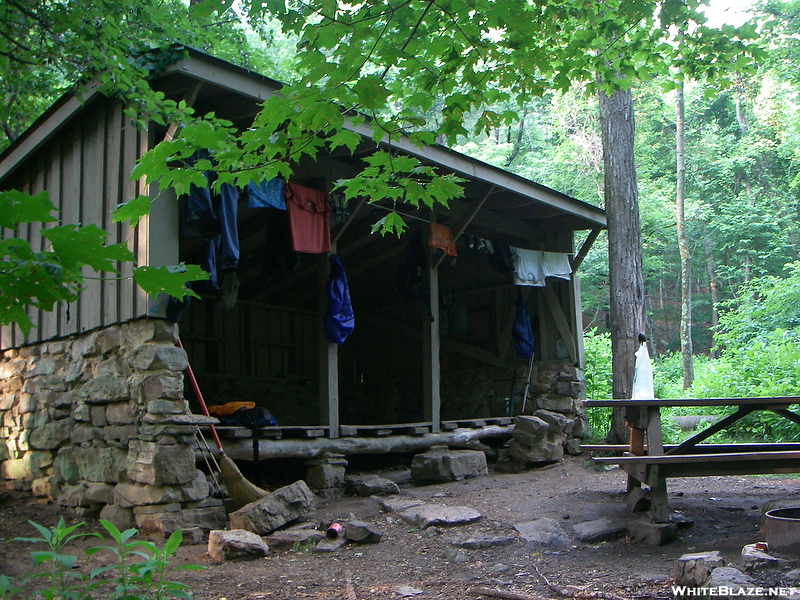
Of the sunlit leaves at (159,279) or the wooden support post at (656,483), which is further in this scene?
the wooden support post at (656,483)

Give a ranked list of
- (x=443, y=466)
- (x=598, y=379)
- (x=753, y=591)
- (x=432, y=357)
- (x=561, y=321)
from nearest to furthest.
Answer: (x=753, y=591) → (x=443, y=466) → (x=432, y=357) → (x=561, y=321) → (x=598, y=379)

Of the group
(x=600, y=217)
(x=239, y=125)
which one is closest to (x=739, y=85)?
(x=600, y=217)

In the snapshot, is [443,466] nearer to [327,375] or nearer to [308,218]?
[327,375]

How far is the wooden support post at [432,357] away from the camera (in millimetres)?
9484

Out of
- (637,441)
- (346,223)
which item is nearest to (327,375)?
(346,223)

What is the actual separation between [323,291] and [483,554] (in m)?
3.94

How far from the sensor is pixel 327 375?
26.7 feet

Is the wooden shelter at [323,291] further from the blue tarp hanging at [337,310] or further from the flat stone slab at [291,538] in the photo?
the flat stone slab at [291,538]

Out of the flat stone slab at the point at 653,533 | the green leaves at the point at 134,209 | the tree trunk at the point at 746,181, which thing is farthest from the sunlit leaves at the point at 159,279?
the tree trunk at the point at 746,181

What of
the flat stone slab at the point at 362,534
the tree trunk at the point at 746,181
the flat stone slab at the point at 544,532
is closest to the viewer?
the flat stone slab at the point at 544,532

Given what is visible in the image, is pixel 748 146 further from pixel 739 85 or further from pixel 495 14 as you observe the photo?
pixel 495 14

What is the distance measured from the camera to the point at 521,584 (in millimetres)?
4426

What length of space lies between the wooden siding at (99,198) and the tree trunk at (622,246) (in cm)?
662

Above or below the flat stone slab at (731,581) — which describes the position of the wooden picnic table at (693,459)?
above
